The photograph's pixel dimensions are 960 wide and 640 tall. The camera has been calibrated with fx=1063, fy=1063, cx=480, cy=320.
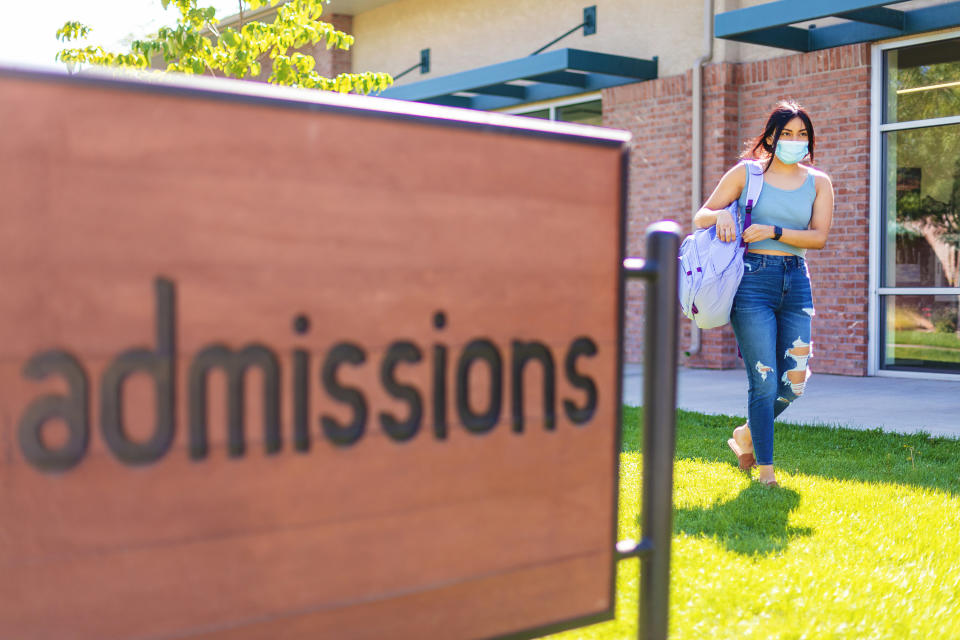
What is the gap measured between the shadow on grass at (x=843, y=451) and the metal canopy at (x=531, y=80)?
5.78 metres

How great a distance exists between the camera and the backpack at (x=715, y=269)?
469 cm

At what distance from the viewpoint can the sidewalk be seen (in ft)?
23.6

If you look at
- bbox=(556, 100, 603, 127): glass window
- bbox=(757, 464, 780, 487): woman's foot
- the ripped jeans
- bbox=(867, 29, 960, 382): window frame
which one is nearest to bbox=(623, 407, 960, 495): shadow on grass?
bbox=(757, 464, 780, 487): woman's foot

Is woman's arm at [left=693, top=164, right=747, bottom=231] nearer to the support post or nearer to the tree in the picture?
the support post

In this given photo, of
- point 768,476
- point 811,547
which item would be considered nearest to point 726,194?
point 768,476

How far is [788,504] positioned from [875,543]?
0.65 metres

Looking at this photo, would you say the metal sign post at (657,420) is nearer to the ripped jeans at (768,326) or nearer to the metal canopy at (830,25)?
the ripped jeans at (768,326)

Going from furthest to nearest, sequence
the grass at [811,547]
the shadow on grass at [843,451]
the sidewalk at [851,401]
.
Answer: the sidewalk at [851,401]
the shadow on grass at [843,451]
the grass at [811,547]

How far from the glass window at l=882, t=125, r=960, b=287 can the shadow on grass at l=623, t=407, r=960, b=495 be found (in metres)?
4.11

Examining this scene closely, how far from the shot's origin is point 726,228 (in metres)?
4.69

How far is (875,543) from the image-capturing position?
152 inches

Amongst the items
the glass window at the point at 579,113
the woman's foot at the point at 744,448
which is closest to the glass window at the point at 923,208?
the glass window at the point at 579,113

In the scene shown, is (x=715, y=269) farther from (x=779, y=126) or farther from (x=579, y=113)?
(x=579, y=113)

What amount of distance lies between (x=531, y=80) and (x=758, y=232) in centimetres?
848
